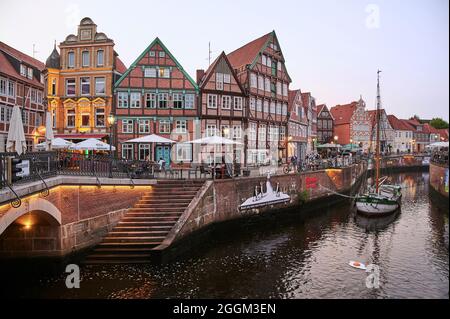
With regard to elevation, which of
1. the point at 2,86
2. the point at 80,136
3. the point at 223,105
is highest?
the point at 2,86

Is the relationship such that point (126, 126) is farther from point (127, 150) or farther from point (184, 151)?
point (184, 151)

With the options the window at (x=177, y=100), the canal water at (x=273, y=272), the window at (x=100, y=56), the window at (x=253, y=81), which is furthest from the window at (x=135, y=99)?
the canal water at (x=273, y=272)

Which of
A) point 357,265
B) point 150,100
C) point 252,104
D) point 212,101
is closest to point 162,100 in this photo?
point 150,100

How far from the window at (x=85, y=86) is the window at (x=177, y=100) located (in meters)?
8.16

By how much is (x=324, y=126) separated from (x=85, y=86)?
51.0 meters

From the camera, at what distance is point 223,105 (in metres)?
35.8

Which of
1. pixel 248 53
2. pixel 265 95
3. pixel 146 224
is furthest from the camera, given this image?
Answer: pixel 248 53

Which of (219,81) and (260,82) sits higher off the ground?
(260,82)

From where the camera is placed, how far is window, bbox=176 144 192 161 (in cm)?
3366

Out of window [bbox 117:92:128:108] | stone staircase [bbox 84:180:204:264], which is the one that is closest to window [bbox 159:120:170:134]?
window [bbox 117:92:128:108]

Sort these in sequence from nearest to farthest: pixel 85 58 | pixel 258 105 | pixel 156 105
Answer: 1. pixel 85 58
2. pixel 156 105
3. pixel 258 105

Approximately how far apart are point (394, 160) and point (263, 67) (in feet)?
159

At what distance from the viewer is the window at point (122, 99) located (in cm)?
3262
